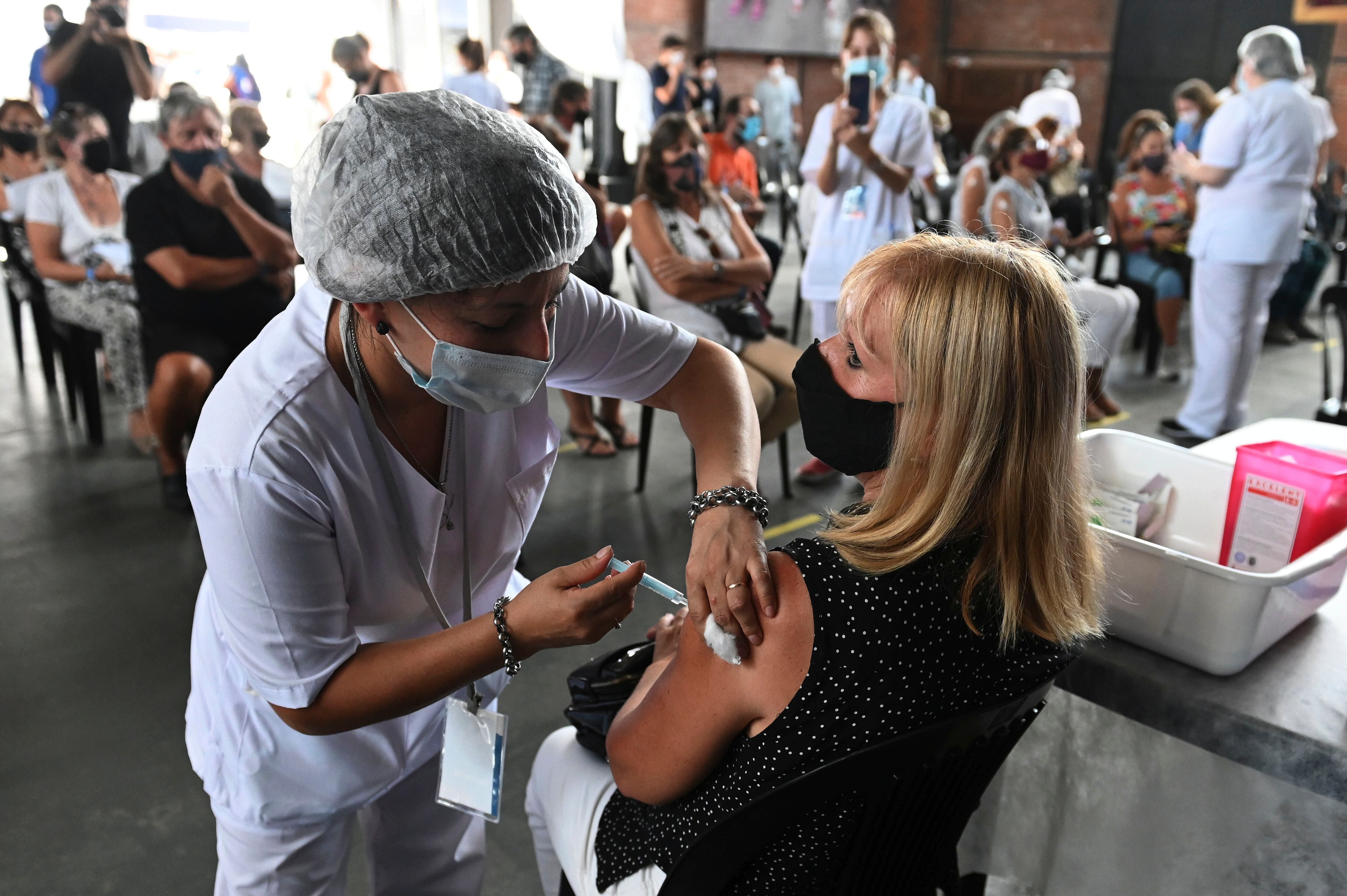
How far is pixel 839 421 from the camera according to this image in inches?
42.0

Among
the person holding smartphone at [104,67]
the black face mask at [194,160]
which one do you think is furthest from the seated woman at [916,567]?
the person holding smartphone at [104,67]

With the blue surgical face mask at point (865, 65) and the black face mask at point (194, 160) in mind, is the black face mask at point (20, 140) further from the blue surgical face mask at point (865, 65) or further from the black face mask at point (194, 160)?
the blue surgical face mask at point (865, 65)

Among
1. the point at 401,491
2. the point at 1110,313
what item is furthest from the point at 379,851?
the point at 1110,313

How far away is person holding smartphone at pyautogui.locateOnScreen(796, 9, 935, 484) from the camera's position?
3.71 meters

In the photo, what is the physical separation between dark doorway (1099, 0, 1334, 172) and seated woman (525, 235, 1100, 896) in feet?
38.3

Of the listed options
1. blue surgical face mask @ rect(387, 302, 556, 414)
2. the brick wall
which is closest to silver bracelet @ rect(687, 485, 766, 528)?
blue surgical face mask @ rect(387, 302, 556, 414)

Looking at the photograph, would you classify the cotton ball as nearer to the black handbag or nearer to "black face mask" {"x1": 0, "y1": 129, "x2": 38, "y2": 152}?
the black handbag

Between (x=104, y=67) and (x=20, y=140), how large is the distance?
3.04 feet

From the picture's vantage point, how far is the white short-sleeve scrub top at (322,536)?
959 mm

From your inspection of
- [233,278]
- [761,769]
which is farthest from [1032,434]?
[233,278]

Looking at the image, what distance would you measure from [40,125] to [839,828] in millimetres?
6307

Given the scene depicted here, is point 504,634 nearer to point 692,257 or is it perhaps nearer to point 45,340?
point 692,257

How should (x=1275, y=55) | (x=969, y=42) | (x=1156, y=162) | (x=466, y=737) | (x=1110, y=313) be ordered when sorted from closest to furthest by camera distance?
(x=466, y=737)
(x=1275, y=55)
(x=1110, y=313)
(x=1156, y=162)
(x=969, y=42)

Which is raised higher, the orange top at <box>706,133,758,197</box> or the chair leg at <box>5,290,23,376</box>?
the orange top at <box>706,133,758,197</box>
